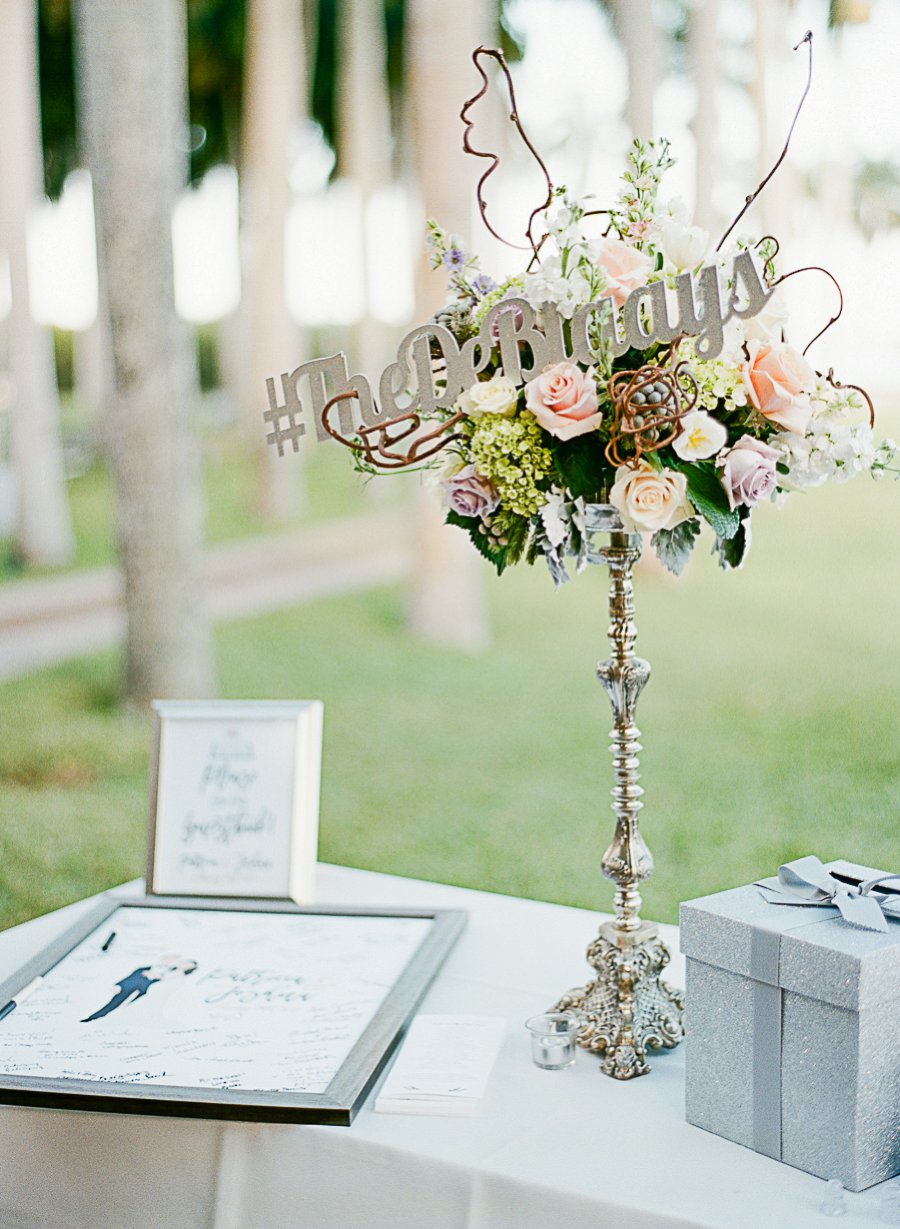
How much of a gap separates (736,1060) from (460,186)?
15.3 ft

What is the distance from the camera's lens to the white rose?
1.28m

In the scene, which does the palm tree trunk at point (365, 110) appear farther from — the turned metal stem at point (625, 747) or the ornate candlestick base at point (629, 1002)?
the ornate candlestick base at point (629, 1002)

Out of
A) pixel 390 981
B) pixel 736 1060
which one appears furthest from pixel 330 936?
pixel 736 1060

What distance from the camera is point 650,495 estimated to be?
1.24 meters

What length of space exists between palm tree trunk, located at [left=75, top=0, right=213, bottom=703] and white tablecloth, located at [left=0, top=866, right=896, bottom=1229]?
3.27m

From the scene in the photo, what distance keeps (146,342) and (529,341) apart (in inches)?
129

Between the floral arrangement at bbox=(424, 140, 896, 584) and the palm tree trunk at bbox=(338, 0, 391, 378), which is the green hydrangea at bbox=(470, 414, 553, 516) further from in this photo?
the palm tree trunk at bbox=(338, 0, 391, 378)

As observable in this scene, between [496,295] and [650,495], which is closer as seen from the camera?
[650,495]

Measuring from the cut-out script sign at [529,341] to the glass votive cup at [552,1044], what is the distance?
66cm

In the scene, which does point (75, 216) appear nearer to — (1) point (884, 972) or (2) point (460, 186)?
(2) point (460, 186)

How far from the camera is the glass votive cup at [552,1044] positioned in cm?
133

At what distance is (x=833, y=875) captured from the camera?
1.27m

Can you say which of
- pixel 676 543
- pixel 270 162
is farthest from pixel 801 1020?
pixel 270 162

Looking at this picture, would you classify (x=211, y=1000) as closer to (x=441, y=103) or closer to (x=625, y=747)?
(x=625, y=747)
